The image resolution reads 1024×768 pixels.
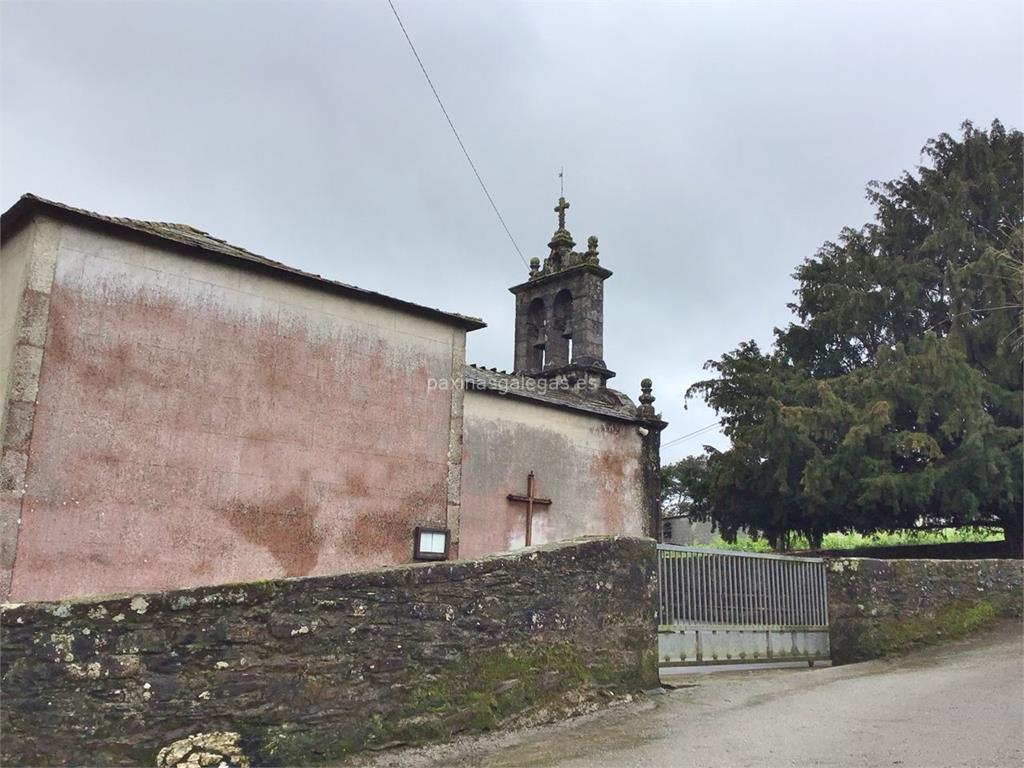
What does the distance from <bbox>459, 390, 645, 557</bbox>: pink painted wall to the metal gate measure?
330cm

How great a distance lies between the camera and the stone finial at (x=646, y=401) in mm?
15242

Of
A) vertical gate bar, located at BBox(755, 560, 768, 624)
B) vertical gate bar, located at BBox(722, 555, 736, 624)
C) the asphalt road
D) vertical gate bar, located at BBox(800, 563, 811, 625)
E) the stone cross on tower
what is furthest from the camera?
the stone cross on tower

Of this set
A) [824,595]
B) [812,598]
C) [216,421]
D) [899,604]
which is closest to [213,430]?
[216,421]

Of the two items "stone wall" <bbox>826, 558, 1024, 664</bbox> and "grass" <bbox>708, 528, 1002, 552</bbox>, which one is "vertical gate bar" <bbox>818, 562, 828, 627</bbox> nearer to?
"stone wall" <bbox>826, 558, 1024, 664</bbox>

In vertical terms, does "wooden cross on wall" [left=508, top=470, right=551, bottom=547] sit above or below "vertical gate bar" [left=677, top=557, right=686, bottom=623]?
above

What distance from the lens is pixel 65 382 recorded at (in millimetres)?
8453

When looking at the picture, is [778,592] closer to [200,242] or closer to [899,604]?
[899,604]

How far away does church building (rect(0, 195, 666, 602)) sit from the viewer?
828 centimetres

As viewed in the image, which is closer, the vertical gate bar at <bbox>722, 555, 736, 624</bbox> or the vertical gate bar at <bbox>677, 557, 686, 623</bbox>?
the vertical gate bar at <bbox>677, 557, 686, 623</bbox>

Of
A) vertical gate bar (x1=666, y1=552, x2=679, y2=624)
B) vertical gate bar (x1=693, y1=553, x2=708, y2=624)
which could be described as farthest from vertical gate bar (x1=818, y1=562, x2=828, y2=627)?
vertical gate bar (x1=666, y1=552, x2=679, y2=624)

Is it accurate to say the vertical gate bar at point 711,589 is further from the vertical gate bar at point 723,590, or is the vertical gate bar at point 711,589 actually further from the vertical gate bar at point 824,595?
the vertical gate bar at point 824,595

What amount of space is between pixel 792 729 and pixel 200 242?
8.02 m

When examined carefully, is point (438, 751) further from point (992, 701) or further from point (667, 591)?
point (992, 701)

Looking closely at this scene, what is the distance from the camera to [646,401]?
50.8 feet
